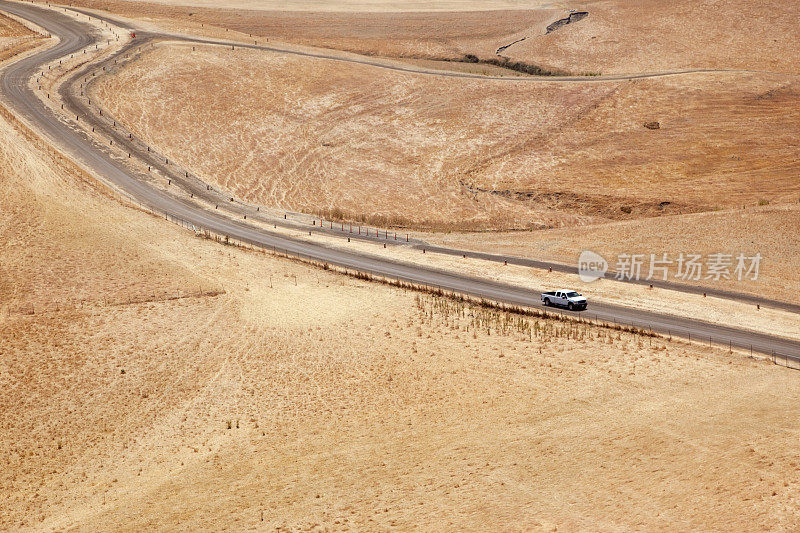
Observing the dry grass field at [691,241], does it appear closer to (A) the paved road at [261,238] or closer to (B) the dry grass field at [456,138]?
(A) the paved road at [261,238]

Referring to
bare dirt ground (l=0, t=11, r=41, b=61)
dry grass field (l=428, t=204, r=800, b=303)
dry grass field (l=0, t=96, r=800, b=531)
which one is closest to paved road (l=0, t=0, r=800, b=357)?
bare dirt ground (l=0, t=11, r=41, b=61)

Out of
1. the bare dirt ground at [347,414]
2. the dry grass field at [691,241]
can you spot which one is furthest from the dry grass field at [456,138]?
the bare dirt ground at [347,414]

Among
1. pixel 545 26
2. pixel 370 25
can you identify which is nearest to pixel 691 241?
pixel 545 26

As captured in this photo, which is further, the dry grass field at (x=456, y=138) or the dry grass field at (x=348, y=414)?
the dry grass field at (x=456, y=138)

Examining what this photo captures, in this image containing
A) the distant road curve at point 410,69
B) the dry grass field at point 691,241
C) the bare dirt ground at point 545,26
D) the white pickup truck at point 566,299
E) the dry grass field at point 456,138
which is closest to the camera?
the white pickup truck at point 566,299

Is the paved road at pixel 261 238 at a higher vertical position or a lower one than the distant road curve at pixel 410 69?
lower
